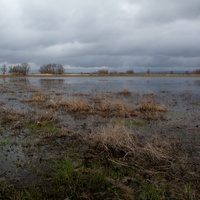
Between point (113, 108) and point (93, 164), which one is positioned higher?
point (113, 108)

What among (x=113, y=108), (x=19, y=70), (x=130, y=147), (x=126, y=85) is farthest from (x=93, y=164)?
(x=19, y=70)

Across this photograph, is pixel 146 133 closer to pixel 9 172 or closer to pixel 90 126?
pixel 90 126

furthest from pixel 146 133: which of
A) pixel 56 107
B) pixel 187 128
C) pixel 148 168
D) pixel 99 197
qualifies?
pixel 56 107

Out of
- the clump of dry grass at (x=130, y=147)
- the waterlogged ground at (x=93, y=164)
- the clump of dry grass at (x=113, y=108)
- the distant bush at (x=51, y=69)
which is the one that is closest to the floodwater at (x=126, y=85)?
the clump of dry grass at (x=113, y=108)

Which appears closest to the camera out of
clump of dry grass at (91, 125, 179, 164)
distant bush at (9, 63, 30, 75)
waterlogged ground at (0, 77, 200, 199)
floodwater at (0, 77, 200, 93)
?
waterlogged ground at (0, 77, 200, 199)

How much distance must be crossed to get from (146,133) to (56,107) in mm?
7645

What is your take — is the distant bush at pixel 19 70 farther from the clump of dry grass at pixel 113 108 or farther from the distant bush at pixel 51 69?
the clump of dry grass at pixel 113 108

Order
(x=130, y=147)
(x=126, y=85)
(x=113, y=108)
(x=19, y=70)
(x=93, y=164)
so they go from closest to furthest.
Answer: (x=93, y=164) < (x=130, y=147) < (x=113, y=108) < (x=126, y=85) < (x=19, y=70)

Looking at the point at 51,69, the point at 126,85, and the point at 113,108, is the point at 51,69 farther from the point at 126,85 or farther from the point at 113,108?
the point at 113,108

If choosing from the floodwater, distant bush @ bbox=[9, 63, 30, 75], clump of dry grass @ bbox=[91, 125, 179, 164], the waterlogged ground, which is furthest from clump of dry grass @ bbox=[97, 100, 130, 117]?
Result: distant bush @ bbox=[9, 63, 30, 75]

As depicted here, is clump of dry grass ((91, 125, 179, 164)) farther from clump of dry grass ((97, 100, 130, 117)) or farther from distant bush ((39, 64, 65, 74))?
distant bush ((39, 64, 65, 74))

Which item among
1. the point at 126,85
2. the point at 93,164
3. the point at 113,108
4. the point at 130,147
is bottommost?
the point at 93,164

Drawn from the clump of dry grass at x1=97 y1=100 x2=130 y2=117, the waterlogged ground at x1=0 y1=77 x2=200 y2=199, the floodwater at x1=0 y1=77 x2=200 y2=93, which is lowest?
the waterlogged ground at x1=0 y1=77 x2=200 y2=199

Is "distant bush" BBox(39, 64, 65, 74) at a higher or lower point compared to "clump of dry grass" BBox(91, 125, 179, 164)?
higher
